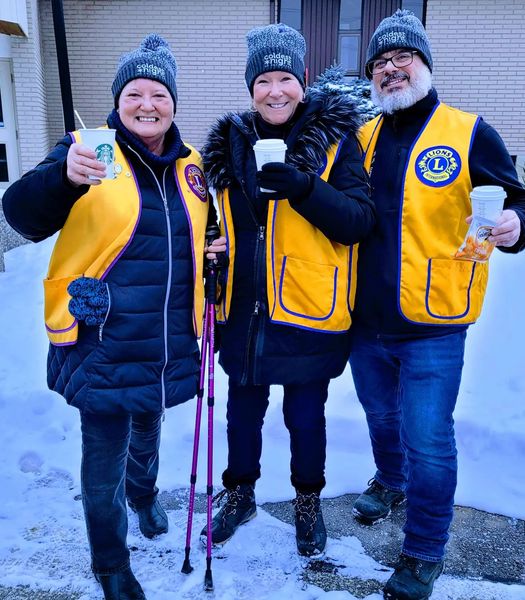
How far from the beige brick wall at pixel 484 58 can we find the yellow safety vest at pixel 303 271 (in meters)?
10.7

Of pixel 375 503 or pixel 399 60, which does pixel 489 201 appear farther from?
pixel 375 503

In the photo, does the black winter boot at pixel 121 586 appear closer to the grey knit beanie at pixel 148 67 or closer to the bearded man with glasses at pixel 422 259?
the bearded man with glasses at pixel 422 259

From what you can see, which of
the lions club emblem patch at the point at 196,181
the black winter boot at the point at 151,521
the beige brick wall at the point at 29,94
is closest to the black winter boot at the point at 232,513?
the black winter boot at the point at 151,521

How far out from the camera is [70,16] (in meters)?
11.9

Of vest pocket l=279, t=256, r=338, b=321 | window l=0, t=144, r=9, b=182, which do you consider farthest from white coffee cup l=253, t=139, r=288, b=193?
window l=0, t=144, r=9, b=182

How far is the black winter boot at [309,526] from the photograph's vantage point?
9.61 ft

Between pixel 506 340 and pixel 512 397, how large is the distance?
1.00m

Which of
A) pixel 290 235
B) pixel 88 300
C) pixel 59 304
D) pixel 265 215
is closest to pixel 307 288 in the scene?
pixel 290 235

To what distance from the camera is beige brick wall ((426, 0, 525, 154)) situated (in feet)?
38.4

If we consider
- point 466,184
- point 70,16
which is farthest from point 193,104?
point 466,184

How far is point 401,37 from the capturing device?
8.59 ft

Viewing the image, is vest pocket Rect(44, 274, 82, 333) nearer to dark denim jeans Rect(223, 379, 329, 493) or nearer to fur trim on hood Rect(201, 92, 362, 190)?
fur trim on hood Rect(201, 92, 362, 190)

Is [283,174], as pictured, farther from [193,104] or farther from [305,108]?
[193,104]

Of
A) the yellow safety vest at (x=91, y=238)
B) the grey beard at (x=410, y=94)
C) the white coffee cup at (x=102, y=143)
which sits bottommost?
the yellow safety vest at (x=91, y=238)
